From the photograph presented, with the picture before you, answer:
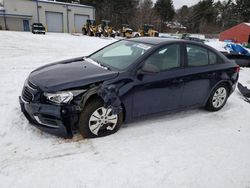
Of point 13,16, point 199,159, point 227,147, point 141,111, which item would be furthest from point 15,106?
point 13,16

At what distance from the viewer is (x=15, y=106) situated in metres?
4.22

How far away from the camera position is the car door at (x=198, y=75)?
13.3 ft

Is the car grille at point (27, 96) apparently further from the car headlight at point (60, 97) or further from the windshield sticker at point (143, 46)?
the windshield sticker at point (143, 46)

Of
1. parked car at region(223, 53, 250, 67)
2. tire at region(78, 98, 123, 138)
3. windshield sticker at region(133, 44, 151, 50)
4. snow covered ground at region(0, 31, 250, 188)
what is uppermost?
windshield sticker at region(133, 44, 151, 50)

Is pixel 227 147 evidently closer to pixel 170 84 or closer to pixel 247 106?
pixel 170 84

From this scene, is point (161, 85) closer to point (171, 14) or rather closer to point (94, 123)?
point (94, 123)

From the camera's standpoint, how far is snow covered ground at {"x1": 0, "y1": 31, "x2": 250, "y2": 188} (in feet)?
8.67

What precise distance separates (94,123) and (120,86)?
0.68 metres

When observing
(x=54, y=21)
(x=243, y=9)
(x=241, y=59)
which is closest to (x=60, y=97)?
(x=241, y=59)

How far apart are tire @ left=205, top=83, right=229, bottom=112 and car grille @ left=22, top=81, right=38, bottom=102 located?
11.0 feet

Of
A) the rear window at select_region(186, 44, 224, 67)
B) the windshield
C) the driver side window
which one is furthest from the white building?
the driver side window

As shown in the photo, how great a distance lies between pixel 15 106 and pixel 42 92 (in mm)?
1483

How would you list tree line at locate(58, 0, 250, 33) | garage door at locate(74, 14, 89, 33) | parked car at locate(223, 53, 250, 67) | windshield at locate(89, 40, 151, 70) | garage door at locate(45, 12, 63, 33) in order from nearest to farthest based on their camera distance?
windshield at locate(89, 40, 151, 70)
parked car at locate(223, 53, 250, 67)
garage door at locate(45, 12, 63, 33)
garage door at locate(74, 14, 89, 33)
tree line at locate(58, 0, 250, 33)

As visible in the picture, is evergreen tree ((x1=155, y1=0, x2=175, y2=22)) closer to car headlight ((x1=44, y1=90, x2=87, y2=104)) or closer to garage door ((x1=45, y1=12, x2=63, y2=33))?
garage door ((x1=45, y1=12, x2=63, y2=33))
